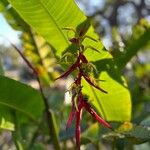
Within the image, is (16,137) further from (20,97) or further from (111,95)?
(111,95)

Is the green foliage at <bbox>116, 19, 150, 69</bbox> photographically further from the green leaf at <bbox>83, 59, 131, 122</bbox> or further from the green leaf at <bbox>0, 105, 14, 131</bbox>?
the green leaf at <bbox>0, 105, 14, 131</bbox>

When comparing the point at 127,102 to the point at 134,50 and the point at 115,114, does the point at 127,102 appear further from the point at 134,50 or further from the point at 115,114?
the point at 134,50

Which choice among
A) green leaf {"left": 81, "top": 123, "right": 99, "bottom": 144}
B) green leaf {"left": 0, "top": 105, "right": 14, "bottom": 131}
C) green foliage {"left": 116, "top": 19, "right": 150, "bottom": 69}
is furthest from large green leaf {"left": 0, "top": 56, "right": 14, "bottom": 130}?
green foliage {"left": 116, "top": 19, "right": 150, "bottom": 69}

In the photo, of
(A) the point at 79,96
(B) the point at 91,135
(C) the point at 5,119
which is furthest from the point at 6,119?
(A) the point at 79,96

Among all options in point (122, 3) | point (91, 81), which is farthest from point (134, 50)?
point (122, 3)

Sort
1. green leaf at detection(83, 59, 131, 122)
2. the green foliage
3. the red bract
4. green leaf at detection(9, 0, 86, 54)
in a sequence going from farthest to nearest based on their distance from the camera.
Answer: the green foliage, green leaf at detection(83, 59, 131, 122), green leaf at detection(9, 0, 86, 54), the red bract
